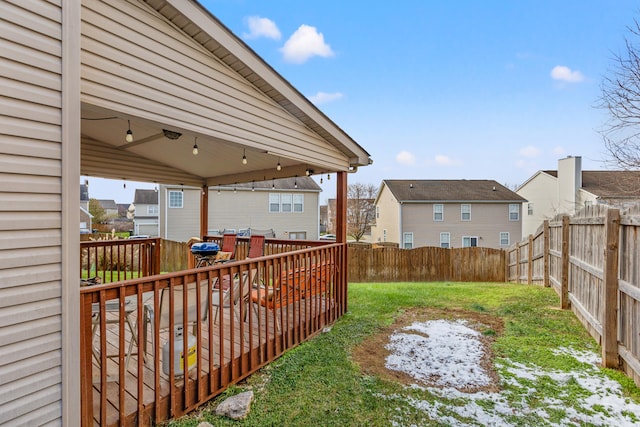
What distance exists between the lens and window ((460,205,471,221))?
2162 centimetres

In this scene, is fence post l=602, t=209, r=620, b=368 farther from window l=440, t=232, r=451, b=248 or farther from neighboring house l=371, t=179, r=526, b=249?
window l=440, t=232, r=451, b=248

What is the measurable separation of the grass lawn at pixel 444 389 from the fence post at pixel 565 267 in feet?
2.83

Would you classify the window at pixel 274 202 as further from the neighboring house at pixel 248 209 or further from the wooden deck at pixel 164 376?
the wooden deck at pixel 164 376

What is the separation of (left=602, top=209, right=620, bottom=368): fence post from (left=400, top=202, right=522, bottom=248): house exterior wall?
18.0 m

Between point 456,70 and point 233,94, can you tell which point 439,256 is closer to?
point 456,70

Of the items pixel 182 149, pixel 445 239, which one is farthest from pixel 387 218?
pixel 182 149

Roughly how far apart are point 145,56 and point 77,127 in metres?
1.07

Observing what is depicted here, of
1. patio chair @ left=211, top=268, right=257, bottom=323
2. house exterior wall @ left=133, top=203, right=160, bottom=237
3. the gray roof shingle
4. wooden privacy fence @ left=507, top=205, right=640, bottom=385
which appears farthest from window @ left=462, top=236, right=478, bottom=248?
house exterior wall @ left=133, top=203, right=160, bottom=237

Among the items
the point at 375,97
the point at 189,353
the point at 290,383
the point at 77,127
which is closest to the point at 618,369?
the point at 290,383

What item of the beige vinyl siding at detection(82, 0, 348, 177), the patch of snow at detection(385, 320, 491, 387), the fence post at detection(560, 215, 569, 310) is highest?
the beige vinyl siding at detection(82, 0, 348, 177)

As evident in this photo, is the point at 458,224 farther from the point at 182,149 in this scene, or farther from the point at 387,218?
the point at 182,149

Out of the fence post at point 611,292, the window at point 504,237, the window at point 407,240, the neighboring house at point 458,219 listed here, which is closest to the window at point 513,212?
the neighboring house at point 458,219

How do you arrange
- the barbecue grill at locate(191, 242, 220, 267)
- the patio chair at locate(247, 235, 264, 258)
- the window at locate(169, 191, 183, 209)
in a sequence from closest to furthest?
the barbecue grill at locate(191, 242, 220, 267), the patio chair at locate(247, 235, 264, 258), the window at locate(169, 191, 183, 209)

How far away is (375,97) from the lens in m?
16.3
